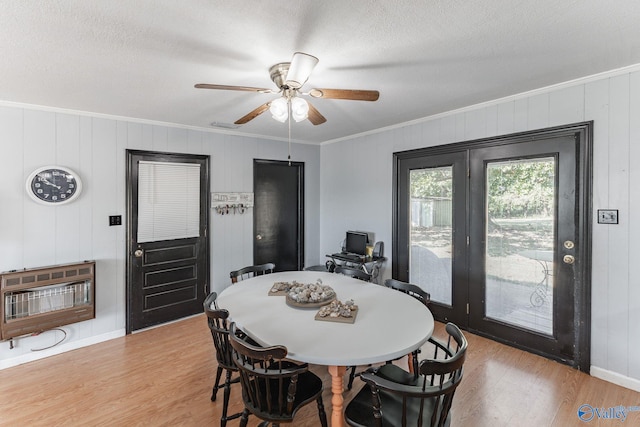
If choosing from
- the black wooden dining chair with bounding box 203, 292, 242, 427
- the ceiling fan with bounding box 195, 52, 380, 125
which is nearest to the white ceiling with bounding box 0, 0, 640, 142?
the ceiling fan with bounding box 195, 52, 380, 125

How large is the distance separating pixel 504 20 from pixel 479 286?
2.55 metres

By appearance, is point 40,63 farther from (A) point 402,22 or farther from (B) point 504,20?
(B) point 504,20

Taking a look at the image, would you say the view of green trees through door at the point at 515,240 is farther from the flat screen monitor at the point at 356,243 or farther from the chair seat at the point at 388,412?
the chair seat at the point at 388,412

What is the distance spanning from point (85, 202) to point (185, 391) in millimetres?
2288

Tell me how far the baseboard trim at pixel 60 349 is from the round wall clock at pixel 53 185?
1482 mm

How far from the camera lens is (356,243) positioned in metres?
4.41

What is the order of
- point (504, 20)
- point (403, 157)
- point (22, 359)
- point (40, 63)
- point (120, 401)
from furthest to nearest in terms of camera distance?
point (403, 157)
point (22, 359)
point (120, 401)
point (40, 63)
point (504, 20)

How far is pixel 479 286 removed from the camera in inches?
130

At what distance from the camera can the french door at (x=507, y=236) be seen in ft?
8.74

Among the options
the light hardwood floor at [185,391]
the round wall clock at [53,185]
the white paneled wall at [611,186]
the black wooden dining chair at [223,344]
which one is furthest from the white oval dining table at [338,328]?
the round wall clock at [53,185]

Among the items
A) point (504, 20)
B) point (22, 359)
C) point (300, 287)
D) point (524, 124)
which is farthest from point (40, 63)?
point (524, 124)

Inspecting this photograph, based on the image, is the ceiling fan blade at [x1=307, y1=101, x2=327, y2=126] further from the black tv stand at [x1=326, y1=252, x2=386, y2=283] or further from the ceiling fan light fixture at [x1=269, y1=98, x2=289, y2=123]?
the black tv stand at [x1=326, y1=252, x2=386, y2=283]

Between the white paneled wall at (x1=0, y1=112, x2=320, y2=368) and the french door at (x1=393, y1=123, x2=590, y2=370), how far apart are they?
2603 mm

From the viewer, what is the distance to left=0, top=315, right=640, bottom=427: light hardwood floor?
2.15m
